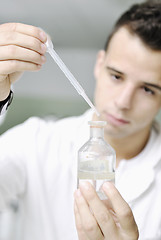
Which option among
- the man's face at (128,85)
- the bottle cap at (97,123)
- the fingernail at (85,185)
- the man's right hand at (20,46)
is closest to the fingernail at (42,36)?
the man's right hand at (20,46)

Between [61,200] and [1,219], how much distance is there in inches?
57.3

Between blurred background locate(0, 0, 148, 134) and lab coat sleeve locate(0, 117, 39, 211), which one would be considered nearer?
lab coat sleeve locate(0, 117, 39, 211)

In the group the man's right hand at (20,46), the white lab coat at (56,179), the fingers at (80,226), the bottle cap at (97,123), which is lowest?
the white lab coat at (56,179)

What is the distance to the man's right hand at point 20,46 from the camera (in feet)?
2.03

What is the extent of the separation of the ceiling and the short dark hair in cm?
129

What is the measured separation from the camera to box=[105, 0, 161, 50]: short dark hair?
1074mm

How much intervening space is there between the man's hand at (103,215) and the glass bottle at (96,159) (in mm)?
42

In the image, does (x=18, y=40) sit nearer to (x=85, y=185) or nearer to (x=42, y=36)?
(x=42, y=36)

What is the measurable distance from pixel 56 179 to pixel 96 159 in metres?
0.58

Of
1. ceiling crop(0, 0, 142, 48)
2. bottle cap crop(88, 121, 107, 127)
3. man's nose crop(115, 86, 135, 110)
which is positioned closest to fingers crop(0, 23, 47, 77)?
bottle cap crop(88, 121, 107, 127)

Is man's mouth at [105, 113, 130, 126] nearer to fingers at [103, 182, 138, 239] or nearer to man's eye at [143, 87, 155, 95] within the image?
man's eye at [143, 87, 155, 95]

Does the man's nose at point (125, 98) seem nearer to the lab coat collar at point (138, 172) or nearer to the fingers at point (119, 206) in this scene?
the lab coat collar at point (138, 172)

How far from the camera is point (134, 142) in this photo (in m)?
1.31

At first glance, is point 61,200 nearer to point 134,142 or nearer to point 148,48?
point 134,142
